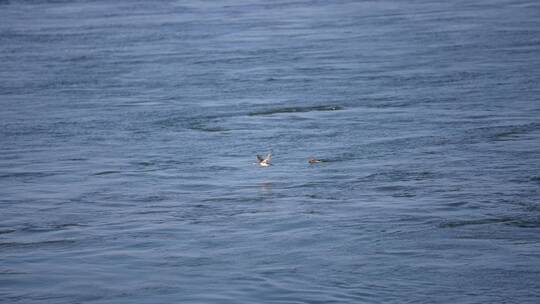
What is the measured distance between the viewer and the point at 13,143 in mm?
15914

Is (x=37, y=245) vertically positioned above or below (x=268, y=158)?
below

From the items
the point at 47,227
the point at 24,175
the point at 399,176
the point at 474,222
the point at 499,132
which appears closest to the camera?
the point at 474,222

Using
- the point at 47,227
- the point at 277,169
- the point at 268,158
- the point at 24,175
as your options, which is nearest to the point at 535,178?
the point at 277,169

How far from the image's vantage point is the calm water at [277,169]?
9914 millimetres

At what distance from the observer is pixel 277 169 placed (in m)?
13.8

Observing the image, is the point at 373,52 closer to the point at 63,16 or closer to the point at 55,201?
the point at 55,201

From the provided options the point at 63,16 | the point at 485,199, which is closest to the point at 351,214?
the point at 485,199

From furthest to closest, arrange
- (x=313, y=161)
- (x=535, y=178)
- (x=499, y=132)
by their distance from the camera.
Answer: (x=499, y=132) < (x=313, y=161) < (x=535, y=178)

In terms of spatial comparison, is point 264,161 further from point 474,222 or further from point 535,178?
point 474,222

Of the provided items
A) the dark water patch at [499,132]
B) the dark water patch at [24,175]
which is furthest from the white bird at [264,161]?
the dark water patch at [499,132]

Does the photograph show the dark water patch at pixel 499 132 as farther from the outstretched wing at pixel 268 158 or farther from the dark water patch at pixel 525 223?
the dark water patch at pixel 525 223

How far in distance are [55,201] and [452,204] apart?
4.63 m

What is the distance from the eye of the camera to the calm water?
991 centimetres

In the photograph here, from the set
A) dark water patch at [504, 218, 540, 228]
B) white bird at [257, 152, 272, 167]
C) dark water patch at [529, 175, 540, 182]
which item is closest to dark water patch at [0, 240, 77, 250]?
white bird at [257, 152, 272, 167]
